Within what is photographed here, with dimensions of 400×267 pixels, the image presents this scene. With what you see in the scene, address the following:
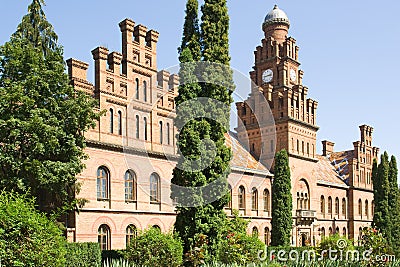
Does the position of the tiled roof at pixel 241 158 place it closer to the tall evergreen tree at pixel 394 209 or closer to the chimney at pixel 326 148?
the tall evergreen tree at pixel 394 209

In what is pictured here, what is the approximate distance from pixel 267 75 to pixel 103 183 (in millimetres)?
21423

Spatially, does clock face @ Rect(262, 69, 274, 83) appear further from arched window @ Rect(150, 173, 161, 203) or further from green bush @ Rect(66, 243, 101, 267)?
green bush @ Rect(66, 243, 101, 267)

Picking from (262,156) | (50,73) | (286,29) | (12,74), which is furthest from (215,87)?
(286,29)

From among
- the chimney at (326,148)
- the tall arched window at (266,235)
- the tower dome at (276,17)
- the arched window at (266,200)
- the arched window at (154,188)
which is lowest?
the tall arched window at (266,235)

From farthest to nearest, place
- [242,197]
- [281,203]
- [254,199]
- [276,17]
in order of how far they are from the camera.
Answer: [276,17] → [254,199] → [242,197] → [281,203]

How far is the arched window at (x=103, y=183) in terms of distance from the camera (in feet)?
80.2

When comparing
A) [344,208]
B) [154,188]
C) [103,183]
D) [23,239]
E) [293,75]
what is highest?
[293,75]

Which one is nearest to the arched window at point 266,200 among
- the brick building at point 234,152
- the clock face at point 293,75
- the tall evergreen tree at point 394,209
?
the brick building at point 234,152

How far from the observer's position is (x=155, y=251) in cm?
1823

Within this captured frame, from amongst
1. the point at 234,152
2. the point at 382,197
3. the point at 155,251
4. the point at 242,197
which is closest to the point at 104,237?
the point at 155,251

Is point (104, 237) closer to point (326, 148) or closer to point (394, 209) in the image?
point (394, 209)

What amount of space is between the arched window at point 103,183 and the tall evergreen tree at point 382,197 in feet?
74.8

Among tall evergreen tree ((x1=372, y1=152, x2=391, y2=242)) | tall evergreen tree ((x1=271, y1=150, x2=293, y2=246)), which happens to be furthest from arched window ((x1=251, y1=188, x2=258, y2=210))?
tall evergreen tree ((x1=372, y1=152, x2=391, y2=242))

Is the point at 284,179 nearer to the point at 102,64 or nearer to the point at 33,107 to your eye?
the point at 102,64
